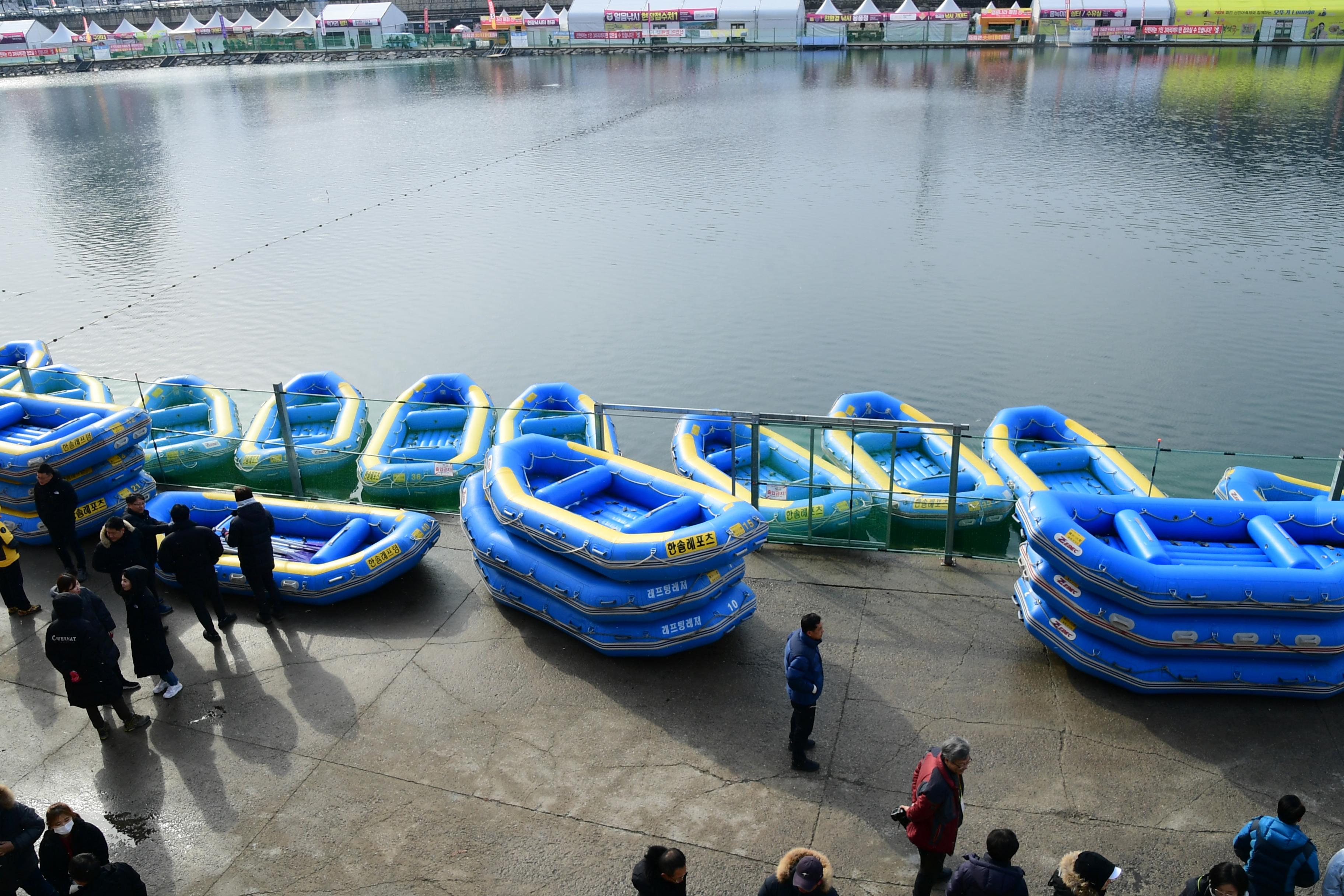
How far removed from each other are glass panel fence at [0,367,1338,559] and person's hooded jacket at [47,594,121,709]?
4.21m

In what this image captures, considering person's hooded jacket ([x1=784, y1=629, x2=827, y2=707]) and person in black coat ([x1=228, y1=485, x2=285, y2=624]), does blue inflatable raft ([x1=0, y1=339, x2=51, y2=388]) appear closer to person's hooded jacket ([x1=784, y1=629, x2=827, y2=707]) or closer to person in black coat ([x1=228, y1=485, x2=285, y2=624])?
person in black coat ([x1=228, y1=485, x2=285, y2=624])

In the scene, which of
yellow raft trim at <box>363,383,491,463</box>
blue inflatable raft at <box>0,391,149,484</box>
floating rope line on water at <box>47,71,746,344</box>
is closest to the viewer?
blue inflatable raft at <box>0,391,149,484</box>

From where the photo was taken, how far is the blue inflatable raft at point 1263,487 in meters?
10.7

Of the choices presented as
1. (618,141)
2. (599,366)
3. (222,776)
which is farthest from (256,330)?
(618,141)

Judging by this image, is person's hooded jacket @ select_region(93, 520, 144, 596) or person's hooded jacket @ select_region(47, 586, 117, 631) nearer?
person's hooded jacket @ select_region(47, 586, 117, 631)

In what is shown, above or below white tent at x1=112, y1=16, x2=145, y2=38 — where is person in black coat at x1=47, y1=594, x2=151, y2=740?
below

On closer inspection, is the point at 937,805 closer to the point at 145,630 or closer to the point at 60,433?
the point at 145,630

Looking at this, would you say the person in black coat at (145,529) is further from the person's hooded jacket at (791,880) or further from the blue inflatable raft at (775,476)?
the person's hooded jacket at (791,880)

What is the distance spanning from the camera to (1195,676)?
732cm

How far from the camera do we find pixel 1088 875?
15.5 ft

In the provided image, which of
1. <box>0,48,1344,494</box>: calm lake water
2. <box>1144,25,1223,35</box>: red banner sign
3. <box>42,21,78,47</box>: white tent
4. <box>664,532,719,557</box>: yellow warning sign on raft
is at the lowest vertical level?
<box>0,48,1344,494</box>: calm lake water

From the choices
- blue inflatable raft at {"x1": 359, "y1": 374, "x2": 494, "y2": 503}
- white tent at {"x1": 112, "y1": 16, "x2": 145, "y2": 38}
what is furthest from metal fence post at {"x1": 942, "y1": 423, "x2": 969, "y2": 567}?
white tent at {"x1": 112, "y1": 16, "x2": 145, "y2": 38}

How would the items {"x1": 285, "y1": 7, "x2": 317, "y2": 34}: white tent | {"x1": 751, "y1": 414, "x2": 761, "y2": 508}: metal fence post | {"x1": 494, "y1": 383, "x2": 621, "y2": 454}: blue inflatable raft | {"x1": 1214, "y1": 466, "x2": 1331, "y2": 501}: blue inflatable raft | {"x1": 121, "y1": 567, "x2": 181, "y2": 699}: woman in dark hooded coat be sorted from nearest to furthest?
{"x1": 121, "y1": 567, "x2": 181, "y2": 699}: woman in dark hooded coat → {"x1": 751, "y1": 414, "x2": 761, "y2": 508}: metal fence post → {"x1": 1214, "y1": 466, "x2": 1331, "y2": 501}: blue inflatable raft → {"x1": 494, "y1": 383, "x2": 621, "y2": 454}: blue inflatable raft → {"x1": 285, "y1": 7, "x2": 317, "y2": 34}: white tent

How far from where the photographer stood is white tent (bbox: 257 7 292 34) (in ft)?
295
